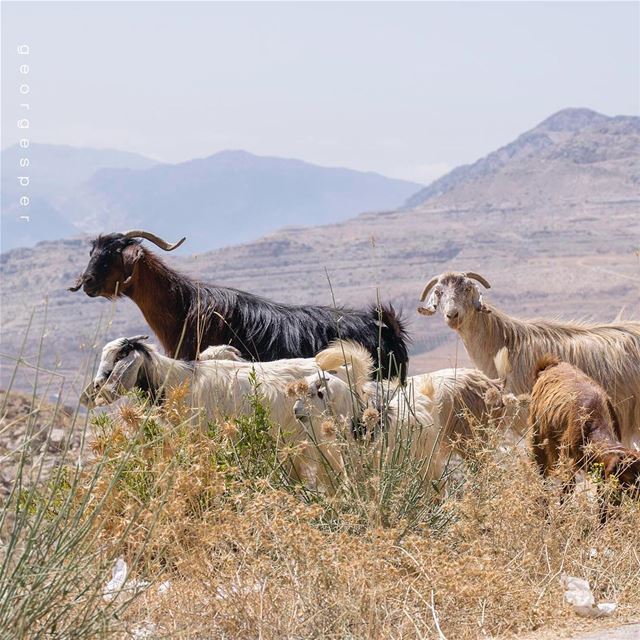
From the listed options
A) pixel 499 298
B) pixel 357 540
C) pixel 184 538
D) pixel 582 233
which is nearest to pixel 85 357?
pixel 184 538

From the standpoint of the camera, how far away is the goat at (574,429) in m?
6.04

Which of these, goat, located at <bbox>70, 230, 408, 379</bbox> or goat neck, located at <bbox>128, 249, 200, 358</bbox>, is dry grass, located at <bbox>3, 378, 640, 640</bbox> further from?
goat neck, located at <bbox>128, 249, 200, 358</bbox>

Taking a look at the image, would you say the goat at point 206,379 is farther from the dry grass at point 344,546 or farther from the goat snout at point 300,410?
the dry grass at point 344,546

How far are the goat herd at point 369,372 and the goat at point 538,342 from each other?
1 centimetres

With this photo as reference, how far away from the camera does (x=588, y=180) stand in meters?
181

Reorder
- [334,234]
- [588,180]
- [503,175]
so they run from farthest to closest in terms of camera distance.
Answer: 1. [503,175]
2. [588,180]
3. [334,234]

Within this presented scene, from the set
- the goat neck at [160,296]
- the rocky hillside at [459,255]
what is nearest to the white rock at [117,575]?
the goat neck at [160,296]

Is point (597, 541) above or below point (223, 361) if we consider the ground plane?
below

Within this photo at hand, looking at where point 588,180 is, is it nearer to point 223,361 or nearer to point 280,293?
point 280,293

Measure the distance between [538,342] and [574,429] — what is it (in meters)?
3.44

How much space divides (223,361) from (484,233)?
150275mm

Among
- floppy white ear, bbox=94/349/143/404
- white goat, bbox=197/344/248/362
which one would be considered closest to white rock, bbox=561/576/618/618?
floppy white ear, bbox=94/349/143/404

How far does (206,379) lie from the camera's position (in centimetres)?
727

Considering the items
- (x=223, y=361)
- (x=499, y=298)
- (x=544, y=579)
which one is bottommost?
(x=499, y=298)
